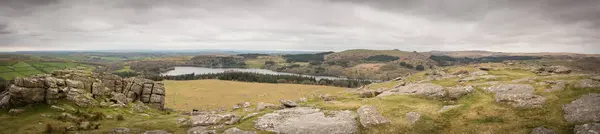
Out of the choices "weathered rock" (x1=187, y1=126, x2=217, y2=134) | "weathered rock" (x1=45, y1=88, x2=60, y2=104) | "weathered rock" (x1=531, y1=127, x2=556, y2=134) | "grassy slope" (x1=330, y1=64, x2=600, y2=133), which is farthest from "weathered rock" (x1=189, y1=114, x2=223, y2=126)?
"weathered rock" (x1=531, y1=127, x2=556, y2=134)

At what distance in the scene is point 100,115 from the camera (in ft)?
108

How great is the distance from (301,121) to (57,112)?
2645cm

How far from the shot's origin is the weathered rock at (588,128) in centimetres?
2247

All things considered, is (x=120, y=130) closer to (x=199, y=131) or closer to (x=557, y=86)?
(x=199, y=131)

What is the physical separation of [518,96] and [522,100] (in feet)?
4.51

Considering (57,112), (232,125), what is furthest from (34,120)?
(232,125)

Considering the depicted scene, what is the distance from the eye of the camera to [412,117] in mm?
31047

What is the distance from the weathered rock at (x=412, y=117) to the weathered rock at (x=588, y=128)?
1208 centimetres

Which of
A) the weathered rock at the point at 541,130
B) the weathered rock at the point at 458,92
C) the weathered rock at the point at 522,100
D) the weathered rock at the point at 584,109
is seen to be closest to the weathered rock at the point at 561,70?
the weathered rock at the point at 458,92

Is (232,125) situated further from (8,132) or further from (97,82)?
(97,82)

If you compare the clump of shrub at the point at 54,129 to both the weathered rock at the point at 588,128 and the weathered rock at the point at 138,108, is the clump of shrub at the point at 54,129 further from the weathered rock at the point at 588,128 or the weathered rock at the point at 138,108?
the weathered rock at the point at 588,128

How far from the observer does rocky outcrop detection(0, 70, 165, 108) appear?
32.9 metres

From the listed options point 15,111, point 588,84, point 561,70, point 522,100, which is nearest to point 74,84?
point 15,111

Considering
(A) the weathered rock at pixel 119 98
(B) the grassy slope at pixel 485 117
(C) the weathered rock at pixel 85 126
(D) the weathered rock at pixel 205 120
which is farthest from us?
(A) the weathered rock at pixel 119 98
